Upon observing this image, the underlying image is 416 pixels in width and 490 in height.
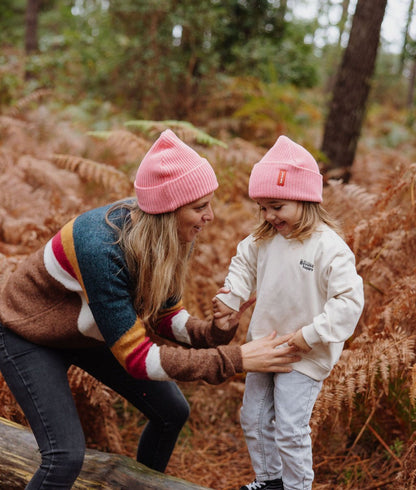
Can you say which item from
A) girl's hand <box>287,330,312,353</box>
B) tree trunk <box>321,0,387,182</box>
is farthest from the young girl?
tree trunk <box>321,0,387,182</box>

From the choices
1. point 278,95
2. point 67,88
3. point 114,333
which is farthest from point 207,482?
point 67,88

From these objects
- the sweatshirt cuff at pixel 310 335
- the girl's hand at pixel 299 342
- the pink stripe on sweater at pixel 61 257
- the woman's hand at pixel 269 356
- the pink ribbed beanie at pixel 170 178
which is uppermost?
the pink ribbed beanie at pixel 170 178

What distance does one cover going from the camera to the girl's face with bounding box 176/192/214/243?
7.02 feet

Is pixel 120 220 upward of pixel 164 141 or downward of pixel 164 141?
downward

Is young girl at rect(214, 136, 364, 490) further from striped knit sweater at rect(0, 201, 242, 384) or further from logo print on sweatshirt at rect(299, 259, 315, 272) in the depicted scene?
striped knit sweater at rect(0, 201, 242, 384)

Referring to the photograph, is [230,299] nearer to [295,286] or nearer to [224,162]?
[295,286]

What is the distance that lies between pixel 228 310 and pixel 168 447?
0.86m

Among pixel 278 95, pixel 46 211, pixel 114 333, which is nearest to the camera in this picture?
pixel 114 333

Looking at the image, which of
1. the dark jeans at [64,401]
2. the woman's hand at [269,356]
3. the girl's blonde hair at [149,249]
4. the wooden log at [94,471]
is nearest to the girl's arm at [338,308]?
the woman's hand at [269,356]

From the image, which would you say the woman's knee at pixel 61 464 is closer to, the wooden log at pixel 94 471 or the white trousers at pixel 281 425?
the wooden log at pixel 94 471

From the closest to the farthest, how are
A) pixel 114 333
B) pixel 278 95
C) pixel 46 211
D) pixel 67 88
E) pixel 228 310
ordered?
pixel 114 333 < pixel 228 310 < pixel 46 211 < pixel 278 95 < pixel 67 88

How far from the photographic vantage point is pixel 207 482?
10.0ft

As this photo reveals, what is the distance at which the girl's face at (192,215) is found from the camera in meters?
2.14

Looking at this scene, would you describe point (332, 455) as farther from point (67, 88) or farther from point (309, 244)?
point (67, 88)
